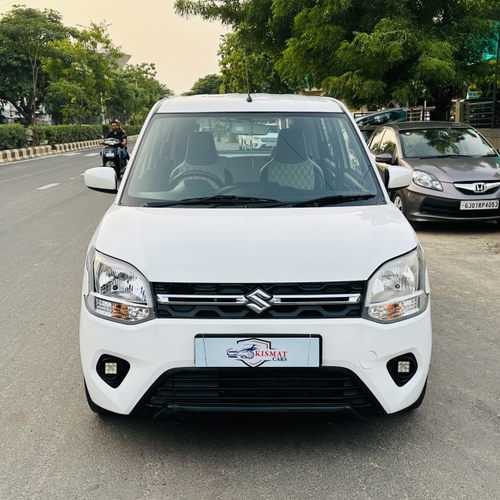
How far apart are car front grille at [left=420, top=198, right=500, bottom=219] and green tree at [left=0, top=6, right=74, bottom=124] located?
38.6 meters

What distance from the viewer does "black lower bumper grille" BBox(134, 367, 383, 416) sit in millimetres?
2801

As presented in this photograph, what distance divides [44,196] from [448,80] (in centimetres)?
869

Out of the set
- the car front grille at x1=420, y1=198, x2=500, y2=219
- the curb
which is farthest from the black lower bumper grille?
the curb

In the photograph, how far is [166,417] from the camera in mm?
2824

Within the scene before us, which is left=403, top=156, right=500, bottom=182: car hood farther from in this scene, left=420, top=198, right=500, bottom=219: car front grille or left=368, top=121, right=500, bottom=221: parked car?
left=420, top=198, right=500, bottom=219: car front grille

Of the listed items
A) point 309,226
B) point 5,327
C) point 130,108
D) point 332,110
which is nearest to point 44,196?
point 5,327

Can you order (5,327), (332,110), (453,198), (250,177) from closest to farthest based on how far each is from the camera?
(250,177), (332,110), (5,327), (453,198)

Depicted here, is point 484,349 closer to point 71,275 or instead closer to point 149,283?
point 149,283

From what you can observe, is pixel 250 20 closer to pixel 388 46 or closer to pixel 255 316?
pixel 388 46

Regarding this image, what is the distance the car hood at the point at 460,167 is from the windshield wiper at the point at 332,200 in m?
5.39

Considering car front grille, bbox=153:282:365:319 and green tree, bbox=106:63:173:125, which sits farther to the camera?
green tree, bbox=106:63:173:125

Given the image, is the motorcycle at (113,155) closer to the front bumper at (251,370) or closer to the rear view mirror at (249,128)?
the rear view mirror at (249,128)

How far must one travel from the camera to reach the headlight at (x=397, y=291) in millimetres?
2842

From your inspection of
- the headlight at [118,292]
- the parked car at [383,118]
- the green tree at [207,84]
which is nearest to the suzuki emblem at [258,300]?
the headlight at [118,292]
